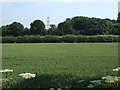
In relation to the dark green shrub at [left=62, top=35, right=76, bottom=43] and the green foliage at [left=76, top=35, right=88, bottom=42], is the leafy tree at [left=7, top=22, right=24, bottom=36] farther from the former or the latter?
the green foliage at [left=76, top=35, right=88, bottom=42]

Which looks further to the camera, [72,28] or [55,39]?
[72,28]

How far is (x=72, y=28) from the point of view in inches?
1310

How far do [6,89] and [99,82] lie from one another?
58.2 inches

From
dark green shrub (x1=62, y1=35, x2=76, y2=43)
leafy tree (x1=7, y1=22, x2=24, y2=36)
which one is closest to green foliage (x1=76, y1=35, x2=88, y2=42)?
dark green shrub (x1=62, y1=35, x2=76, y2=43)

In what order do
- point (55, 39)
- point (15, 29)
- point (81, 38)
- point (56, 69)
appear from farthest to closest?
point (15, 29)
point (55, 39)
point (81, 38)
point (56, 69)

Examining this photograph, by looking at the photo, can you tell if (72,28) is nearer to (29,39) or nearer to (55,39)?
(55,39)

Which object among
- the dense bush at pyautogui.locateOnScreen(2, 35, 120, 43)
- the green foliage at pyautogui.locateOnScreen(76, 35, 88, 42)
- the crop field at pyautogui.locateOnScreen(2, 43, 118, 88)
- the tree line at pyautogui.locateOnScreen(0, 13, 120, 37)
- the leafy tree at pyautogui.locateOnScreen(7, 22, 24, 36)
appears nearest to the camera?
the crop field at pyautogui.locateOnScreen(2, 43, 118, 88)

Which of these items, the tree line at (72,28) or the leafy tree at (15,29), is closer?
the tree line at (72,28)

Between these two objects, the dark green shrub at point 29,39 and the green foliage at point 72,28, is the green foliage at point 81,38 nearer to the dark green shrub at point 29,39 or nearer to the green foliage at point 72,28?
the green foliage at point 72,28

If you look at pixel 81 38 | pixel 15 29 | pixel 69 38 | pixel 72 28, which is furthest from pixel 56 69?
pixel 15 29

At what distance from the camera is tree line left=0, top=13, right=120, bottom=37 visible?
104 ft

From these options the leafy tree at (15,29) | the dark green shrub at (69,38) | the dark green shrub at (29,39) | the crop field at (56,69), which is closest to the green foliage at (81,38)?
the dark green shrub at (69,38)

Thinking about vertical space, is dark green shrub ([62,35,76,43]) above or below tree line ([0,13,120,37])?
below

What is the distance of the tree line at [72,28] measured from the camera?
31.5 m
